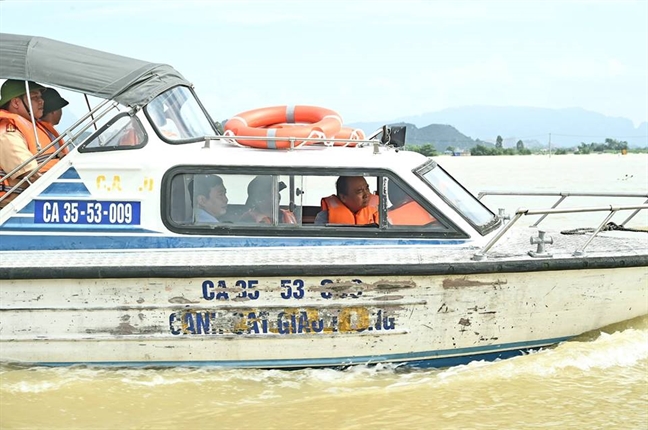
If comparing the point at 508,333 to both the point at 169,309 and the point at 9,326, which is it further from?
the point at 9,326

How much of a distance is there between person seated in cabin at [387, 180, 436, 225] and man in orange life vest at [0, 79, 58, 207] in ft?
9.07

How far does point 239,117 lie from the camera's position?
7703mm

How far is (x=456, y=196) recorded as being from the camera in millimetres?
7160

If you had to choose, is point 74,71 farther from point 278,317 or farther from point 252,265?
point 278,317

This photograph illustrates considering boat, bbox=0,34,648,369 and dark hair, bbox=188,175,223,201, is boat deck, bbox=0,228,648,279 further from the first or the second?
dark hair, bbox=188,175,223,201

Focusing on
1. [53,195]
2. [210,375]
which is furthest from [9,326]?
[210,375]

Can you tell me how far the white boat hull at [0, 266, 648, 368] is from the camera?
6.50 metres

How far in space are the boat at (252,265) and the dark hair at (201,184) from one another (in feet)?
0.05

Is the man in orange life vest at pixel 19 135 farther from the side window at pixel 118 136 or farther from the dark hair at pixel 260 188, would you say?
the dark hair at pixel 260 188

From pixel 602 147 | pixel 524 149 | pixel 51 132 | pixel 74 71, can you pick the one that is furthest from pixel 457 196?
pixel 602 147

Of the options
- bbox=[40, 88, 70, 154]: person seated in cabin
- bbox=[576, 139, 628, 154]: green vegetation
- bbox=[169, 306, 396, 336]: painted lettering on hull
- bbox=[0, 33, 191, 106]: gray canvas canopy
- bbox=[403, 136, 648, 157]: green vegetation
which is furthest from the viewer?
bbox=[576, 139, 628, 154]: green vegetation

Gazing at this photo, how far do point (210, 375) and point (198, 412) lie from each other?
48 cm

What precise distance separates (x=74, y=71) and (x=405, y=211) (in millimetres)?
2812

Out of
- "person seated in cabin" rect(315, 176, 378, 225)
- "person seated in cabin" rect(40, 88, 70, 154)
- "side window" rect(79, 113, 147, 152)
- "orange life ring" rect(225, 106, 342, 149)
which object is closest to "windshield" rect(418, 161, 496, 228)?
"person seated in cabin" rect(315, 176, 378, 225)
